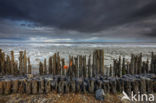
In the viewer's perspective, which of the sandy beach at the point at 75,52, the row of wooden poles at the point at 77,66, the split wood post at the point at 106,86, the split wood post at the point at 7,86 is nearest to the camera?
the split wood post at the point at 7,86

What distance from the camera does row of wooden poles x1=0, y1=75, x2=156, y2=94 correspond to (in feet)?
12.8

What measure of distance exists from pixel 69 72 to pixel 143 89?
3554 millimetres

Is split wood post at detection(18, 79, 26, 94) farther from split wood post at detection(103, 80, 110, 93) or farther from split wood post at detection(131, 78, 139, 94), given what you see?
split wood post at detection(131, 78, 139, 94)

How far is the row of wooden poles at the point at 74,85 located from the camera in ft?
12.8

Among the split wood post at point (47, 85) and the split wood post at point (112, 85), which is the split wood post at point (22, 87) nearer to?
the split wood post at point (47, 85)

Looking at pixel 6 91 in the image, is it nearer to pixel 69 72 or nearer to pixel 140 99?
pixel 69 72

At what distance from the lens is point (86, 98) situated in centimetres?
372

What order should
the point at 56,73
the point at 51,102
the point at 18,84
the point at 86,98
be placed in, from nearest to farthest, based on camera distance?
1. the point at 51,102
2. the point at 86,98
3. the point at 18,84
4. the point at 56,73

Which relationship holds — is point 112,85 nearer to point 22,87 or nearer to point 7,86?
point 22,87

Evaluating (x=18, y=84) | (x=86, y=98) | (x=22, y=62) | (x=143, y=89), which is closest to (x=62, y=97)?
(x=86, y=98)

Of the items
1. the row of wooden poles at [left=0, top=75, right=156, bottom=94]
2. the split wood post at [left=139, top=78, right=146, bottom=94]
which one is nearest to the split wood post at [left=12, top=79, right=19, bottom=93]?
the row of wooden poles at [left=0, top=75, right=156, bottom=94]

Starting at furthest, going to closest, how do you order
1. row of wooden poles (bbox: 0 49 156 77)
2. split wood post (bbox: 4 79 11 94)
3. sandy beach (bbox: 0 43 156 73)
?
sandy beach (bbox: 0 43 156 73), row of wooden poles (bbox: 0 49 156 77), split wood post (bbox: 4 79 11 94)

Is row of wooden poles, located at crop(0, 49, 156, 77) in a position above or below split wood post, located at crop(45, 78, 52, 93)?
above

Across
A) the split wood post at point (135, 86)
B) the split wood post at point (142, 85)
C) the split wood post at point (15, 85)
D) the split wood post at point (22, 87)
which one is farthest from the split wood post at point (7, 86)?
the split wood post at point (142, 85)
